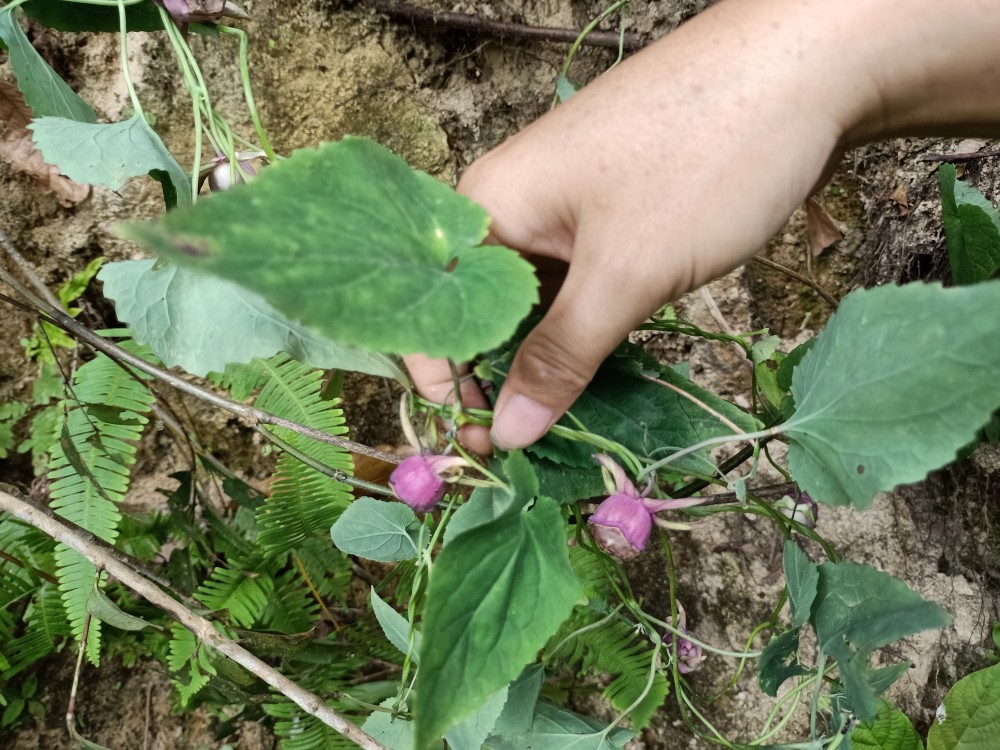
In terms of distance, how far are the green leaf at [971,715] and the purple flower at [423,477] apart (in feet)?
3.53

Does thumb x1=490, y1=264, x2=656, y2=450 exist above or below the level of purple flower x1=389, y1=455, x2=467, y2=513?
above

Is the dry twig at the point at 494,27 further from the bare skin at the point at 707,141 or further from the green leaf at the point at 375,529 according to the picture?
the green leaf at the point at 375,529

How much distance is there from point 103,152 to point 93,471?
928mm

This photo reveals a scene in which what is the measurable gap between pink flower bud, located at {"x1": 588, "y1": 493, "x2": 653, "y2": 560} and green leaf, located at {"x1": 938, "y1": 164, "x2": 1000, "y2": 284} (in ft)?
2.16

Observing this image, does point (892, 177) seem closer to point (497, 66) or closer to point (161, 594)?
point (497, 66)

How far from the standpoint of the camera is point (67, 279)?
5.08 feet

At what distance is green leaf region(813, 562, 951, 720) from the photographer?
0.52m

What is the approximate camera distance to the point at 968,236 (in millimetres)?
883

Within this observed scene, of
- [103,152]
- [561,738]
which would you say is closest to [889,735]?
[561,738]

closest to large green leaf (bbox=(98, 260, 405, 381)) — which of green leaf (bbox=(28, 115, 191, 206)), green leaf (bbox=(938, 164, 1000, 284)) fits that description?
green leaf (bbox=(28, 115, 191, 206))

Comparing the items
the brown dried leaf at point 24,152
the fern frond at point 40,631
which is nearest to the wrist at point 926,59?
the brown dried leaf at point 24,152

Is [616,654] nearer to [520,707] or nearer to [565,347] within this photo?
[520,707]

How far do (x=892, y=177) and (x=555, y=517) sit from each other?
1.31 m

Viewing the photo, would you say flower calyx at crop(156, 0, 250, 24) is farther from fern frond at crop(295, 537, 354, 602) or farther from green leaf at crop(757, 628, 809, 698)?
fern frond at crop(295, 537, 354, 602)
